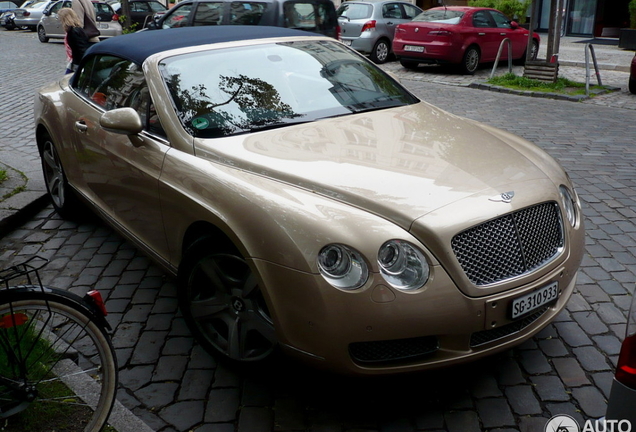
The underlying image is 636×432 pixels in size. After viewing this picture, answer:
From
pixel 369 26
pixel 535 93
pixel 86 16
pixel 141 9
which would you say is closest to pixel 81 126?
pixel 86 16

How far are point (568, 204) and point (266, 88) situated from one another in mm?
1867

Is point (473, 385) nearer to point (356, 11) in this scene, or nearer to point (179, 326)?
point (179, 326)

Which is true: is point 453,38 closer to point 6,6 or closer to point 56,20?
point 56,20

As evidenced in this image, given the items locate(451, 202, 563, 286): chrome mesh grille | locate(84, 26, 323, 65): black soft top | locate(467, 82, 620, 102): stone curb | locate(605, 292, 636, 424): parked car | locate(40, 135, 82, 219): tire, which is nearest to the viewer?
locate(605, 292, 636, 424): parked car

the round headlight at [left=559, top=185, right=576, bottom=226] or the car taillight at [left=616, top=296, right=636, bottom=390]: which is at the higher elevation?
the car taillight at [left=616, top=296, right=636, bottom=390]

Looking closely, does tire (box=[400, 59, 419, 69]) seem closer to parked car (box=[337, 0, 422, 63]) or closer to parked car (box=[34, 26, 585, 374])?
parked car (box=[337, 0, 422, 63])

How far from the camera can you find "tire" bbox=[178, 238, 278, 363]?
321cm

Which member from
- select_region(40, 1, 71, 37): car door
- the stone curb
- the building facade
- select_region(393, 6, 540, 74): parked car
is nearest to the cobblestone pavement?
the stone curb

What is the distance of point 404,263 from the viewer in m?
2.86

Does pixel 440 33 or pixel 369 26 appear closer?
pixel 440 33

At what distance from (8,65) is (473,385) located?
652 inches

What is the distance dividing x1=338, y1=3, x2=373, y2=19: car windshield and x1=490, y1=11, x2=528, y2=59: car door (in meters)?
3.11

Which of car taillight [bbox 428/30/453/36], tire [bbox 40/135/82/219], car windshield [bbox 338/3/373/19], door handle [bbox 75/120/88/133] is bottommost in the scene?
car taillight [bbox 428/30/453/36]

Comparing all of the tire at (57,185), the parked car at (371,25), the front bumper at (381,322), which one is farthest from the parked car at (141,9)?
the front bumper at (381,322)
